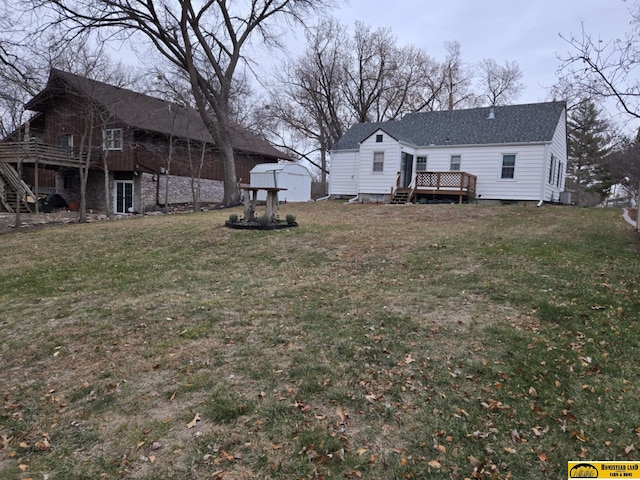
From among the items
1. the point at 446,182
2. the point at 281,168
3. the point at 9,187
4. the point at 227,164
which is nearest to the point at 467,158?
the point at 446,182

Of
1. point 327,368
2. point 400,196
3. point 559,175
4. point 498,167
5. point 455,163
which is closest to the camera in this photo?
point 327,368

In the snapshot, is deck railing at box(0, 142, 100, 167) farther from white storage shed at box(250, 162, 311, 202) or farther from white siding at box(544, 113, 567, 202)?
white siding at box(544, 113, 567, 202)

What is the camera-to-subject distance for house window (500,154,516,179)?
1792cm

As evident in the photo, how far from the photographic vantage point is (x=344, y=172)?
72.6 feet

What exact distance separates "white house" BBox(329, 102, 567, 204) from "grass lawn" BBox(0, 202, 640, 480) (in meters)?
10.7

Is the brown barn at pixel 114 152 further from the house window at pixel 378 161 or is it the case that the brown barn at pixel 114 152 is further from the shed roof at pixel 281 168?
the house window at pixel 378 161

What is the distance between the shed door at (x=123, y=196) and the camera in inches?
886

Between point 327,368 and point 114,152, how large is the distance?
22258 mm

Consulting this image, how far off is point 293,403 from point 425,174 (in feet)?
55.9

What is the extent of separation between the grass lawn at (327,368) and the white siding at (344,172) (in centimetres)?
1435

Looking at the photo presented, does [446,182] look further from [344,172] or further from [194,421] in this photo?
[194,421]

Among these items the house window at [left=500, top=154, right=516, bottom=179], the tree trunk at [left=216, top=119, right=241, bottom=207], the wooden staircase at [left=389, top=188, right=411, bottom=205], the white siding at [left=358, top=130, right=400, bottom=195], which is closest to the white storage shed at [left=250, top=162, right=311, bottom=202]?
the tree trunk at [left=216, top=119, right=241, bottom=207]

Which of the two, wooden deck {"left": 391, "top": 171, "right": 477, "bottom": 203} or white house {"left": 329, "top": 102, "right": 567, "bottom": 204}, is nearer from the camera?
white house {"left": 329, "top": 102, "right": 567, "bottom": 204}

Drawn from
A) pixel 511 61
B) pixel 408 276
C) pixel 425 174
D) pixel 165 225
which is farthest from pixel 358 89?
pixel 408 276
